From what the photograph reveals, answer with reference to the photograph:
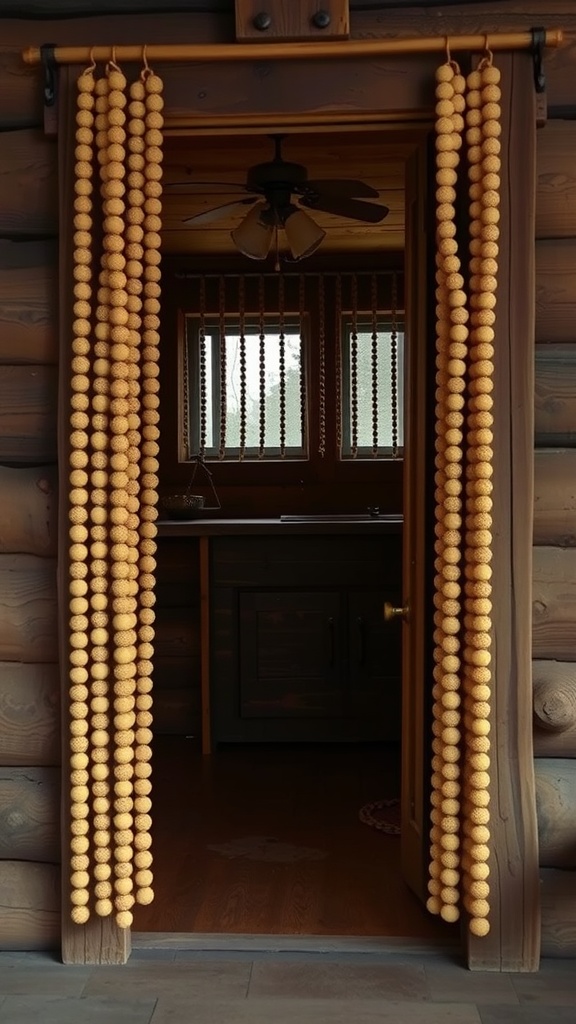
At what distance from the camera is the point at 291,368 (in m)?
6.32

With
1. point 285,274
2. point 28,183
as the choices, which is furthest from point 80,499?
point 285,274

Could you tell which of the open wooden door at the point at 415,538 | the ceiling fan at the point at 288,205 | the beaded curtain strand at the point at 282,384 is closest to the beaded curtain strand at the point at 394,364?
the beaded curtain strand at the point at 282,384

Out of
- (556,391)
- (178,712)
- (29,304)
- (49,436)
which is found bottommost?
(178,712)

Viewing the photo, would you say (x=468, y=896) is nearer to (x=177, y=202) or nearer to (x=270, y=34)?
(x=270, y=34)

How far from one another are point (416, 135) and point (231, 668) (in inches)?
108

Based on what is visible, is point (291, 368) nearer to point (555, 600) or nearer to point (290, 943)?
point (555, 600)

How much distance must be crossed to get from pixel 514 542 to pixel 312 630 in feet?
7.82

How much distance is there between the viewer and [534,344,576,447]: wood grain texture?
9.67 feet

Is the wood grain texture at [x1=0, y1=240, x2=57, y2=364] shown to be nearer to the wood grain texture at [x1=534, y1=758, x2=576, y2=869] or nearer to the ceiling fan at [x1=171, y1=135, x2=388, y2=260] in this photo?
the ceiling fan at [x1=171, y1=135, x2=388, y2=260]

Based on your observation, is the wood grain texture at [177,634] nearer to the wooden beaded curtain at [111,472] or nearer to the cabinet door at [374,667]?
the cabinet door at [374,667]

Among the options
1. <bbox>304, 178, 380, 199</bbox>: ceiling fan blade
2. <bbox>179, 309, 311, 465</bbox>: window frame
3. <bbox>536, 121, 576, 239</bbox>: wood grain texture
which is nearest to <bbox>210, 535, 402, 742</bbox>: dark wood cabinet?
<bbox>179, 309, 311, 465</bbox>: window frame

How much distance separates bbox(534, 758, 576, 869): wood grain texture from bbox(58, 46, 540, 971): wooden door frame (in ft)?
0.27

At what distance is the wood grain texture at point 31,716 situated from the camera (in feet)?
9.98

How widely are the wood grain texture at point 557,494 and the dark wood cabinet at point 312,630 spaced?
2.20 metres
